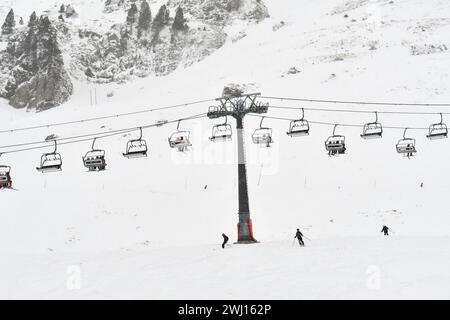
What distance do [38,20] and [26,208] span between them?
314ft

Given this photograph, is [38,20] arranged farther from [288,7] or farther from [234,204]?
[234,204]

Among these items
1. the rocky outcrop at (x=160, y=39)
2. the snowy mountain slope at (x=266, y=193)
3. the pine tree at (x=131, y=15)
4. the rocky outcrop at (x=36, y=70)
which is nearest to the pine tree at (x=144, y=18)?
the rocky outcrop at (x=160, y=39)

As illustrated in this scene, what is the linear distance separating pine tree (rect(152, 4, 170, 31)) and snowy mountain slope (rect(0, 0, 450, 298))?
42.8 metres

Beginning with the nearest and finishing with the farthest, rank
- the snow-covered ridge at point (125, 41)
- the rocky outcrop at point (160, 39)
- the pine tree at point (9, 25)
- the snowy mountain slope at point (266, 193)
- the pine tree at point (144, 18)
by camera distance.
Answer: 1. the snowy mountain slope at point (266, 193)
2. the snow-covered ridge at point (125, 41)
3. the rocky outcrop at point (160, 39)
4. the pine tree at point (144, 18)
5. the pine tree at point (9, 25)

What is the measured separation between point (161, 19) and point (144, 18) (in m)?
4.71

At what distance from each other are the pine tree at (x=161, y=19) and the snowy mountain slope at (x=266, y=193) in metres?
42.8

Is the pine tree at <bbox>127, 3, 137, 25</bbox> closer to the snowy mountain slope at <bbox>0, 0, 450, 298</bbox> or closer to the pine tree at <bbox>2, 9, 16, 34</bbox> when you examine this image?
the pine tree at <bbox>2, 9, 16, 34</bbox>

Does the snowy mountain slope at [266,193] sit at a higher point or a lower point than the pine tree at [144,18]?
lower

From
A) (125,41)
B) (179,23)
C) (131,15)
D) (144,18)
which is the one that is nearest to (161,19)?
(144,18)

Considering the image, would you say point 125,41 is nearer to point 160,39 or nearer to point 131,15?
point 160,39

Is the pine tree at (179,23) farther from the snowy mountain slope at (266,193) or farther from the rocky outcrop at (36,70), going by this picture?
the snowy mountain slope at (266,193)

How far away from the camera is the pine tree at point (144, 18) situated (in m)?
130

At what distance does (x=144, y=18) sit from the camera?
13125 centimetres

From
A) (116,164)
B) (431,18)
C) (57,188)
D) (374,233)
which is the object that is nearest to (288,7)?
(431,18)
